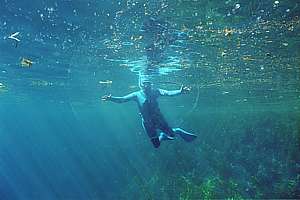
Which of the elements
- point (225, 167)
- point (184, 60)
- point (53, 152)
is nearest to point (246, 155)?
point (225, 167)

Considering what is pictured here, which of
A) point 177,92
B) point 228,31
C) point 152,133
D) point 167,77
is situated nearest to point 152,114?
point 152,133

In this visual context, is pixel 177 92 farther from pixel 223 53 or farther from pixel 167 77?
pixel 167 77

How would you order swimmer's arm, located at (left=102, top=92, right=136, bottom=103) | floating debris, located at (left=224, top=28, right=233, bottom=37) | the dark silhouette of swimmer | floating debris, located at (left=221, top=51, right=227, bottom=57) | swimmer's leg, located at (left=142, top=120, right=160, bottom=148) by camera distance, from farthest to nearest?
floating debris, located at (left=221, top=51, right=227, bottom=57) → floating debris, located at (left=224, top=28, right=233, bottom=37) → the dark silhouette of swimmer → swimmer's leg, located at (left=142, top=120, right=160, bottom=148) → swimmer's arm, located at (left=102, top=92, right=136, bottom=103)

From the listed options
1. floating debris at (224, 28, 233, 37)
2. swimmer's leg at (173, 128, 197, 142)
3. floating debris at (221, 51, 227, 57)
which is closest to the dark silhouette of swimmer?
swimmer's leg at (173, 128, 197, 142)

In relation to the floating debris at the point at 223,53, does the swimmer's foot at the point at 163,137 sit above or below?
below

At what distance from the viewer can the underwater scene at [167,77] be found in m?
13.3

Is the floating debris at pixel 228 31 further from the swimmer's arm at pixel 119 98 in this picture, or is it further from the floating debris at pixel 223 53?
the swimmer's arm at pixel 119 98

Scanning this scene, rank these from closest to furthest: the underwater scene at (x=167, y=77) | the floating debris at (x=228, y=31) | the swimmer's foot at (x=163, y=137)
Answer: the underwater scene at (x=167, y=77)
the floating debris at (x=228, y=31)
the swimmer's foot at (x=163, y=137)

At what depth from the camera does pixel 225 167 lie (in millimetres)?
30797

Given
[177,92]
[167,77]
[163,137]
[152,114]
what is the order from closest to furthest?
[177,92], [152,114], [163,137], [167,77]

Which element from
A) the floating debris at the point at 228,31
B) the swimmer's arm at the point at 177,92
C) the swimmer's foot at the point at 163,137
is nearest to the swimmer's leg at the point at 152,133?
the swimmer's foot at the point at 163,137

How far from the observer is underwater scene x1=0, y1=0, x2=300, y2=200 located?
13.3 metres

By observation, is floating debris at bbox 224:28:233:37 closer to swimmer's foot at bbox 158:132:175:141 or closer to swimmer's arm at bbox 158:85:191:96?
swimmer's arm at bbox 158:85:191:96

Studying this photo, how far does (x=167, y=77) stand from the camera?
2705cm
